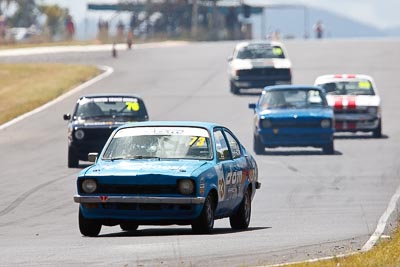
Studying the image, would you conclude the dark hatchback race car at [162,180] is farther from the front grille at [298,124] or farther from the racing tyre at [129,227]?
the front grille at [298,124]

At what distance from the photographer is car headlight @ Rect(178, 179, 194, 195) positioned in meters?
14.2

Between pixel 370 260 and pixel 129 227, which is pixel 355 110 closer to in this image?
pixel 129 227

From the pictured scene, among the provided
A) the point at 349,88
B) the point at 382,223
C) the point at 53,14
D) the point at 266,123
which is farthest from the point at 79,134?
the point at 53,14

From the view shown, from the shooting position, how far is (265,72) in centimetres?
4456

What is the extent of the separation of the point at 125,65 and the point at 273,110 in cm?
2801

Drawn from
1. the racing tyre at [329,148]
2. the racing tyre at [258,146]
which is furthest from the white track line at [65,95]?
the racing tyre at [329,148]

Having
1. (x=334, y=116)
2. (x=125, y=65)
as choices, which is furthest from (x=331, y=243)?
(x=125, y=65)

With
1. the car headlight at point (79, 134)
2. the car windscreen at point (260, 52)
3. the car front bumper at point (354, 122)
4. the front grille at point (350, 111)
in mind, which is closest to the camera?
the car headlight at point (79, 134)

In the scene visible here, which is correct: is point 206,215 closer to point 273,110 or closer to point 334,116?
point 273,110

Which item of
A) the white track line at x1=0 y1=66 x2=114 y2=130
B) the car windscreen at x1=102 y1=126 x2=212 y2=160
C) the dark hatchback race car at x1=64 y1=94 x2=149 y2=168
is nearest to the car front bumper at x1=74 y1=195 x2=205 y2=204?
the car windscreen at x1=102 y1=126 x2=212 y2=160

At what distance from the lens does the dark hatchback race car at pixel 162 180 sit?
14.2 meters

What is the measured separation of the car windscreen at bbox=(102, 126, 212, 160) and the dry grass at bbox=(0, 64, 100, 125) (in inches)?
890

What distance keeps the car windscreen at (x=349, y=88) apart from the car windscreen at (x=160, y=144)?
61.8 feet

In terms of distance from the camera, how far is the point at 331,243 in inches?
534
